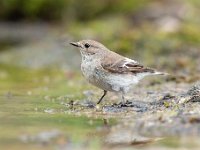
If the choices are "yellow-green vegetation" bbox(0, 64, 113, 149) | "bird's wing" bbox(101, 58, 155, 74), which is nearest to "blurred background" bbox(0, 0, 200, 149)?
"yellow-green vegetation" bbox(0, 64, 113, 149)

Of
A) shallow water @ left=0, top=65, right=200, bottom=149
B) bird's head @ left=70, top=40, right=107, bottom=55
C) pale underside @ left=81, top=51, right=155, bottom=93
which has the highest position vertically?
bird's head @ left=70, top=40, right=107, bottom=55

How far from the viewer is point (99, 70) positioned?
12281mm

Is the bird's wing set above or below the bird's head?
below

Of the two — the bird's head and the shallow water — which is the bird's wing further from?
the shallow water

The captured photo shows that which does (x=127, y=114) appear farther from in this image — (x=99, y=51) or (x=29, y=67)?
(x=29, y=67)

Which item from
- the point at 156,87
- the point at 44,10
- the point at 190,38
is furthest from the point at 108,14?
the point at 156,87

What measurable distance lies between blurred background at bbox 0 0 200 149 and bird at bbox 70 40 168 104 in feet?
2.72

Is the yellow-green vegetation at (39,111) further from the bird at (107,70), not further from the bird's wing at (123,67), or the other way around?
the bird's wing at (123,67)

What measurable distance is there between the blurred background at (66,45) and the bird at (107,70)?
83 centimetres

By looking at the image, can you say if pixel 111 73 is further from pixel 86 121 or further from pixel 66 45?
pixel 66 45

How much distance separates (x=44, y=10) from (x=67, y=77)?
50.1 feet

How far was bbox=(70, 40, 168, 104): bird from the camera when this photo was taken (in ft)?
40.3

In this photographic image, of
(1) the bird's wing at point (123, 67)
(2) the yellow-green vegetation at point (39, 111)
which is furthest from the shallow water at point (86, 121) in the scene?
(1) the bird's wing at point (123, 67)

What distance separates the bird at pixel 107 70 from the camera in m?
12.3
